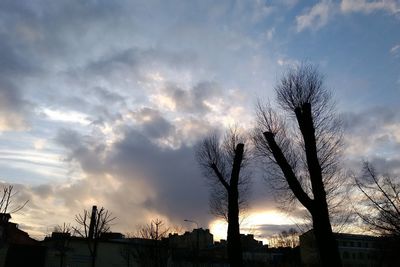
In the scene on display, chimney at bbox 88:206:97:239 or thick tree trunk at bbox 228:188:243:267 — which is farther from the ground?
chimney at bbox 88:206:97:239

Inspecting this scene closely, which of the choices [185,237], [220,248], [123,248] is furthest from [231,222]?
[185,237]

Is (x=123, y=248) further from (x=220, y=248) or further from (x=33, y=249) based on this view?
(x=220, y=248)

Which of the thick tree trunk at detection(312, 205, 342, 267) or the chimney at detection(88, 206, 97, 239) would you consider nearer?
the thick tree trunk at detection(312, 205, 342, 267)

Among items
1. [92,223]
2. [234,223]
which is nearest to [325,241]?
[234,223]

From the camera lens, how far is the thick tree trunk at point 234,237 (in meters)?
18.3

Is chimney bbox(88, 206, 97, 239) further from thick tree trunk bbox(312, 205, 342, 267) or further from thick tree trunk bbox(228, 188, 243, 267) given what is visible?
thick tree trunk bbox(312, 205, 342, 267)

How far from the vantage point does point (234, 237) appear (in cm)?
1875

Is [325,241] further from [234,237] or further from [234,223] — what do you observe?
[234,223]

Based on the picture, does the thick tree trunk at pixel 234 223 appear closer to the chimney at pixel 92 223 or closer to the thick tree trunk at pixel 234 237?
the thick tree trunk at pixel 234 237

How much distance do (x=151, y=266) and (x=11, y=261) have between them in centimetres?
1731

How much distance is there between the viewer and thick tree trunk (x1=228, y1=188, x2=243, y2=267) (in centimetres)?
1828

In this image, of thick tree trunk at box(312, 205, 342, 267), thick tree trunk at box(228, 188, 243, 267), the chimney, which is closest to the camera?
thick tree trunk at box(312, 205, 342, 267)

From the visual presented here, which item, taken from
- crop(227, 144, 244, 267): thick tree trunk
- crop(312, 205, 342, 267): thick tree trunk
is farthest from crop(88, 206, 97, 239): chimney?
crop(312, 205, 342, 267): thick tree trunk

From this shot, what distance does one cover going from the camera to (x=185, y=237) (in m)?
107
